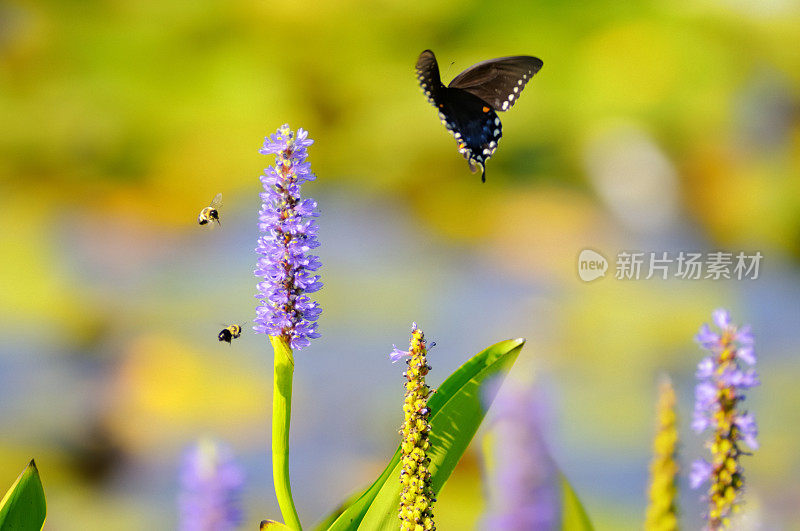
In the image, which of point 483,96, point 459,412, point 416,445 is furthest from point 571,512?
point 483,96

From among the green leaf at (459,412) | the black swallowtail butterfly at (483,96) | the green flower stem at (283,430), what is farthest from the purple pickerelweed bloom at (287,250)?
the black swallowtail butterfly at (483,96)

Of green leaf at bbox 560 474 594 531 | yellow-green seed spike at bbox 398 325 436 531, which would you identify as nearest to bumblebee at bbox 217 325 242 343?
yellow-green seed spike at bbox 398 325 436 531

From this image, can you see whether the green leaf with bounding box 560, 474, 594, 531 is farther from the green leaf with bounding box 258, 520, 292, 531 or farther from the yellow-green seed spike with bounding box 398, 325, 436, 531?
the green leaf with bounding box 258, 520, 292, 531

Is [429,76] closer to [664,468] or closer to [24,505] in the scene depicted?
[664,468]

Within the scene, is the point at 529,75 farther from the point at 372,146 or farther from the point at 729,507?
the point at 372,146

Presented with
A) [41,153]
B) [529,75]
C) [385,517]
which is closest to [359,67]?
[41,153]

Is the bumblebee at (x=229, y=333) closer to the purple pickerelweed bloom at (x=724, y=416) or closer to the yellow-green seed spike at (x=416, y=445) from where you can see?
the yellow-green seed spike at (x=416, y=445)

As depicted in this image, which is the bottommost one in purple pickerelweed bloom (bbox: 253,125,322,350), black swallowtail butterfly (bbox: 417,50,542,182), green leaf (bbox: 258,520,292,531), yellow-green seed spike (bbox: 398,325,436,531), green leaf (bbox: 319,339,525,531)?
green leaf (bbox: 258,520,292,531)
